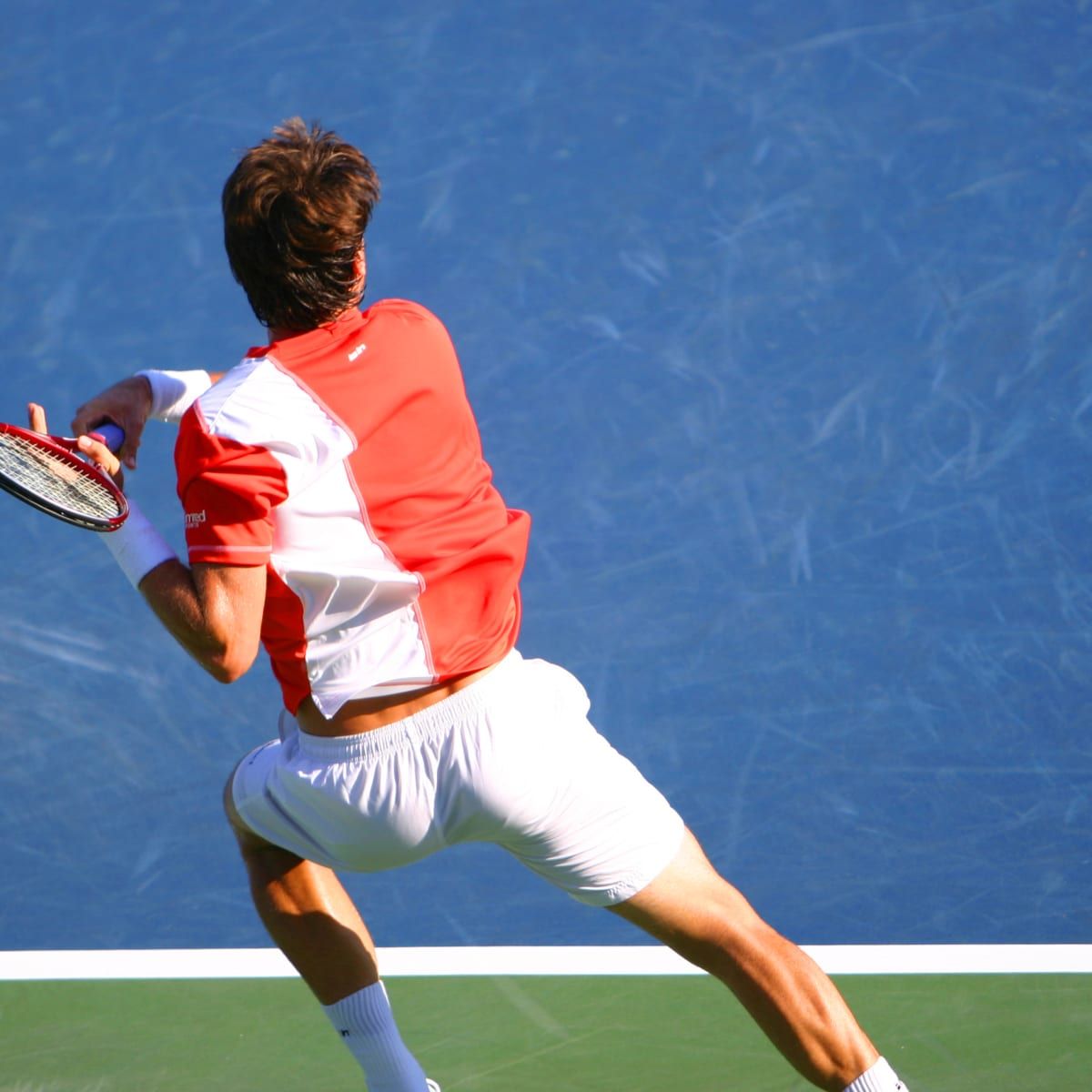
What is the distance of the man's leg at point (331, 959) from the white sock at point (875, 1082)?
65cm

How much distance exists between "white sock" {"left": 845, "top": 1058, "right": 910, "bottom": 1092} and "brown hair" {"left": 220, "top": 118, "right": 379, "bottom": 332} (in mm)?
1193

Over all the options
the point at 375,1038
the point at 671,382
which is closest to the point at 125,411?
the point at 375,1038

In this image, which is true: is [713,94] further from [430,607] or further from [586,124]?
[430,607]

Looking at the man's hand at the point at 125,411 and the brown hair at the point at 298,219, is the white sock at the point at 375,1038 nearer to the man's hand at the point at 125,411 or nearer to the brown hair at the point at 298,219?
the man's hand at the point at 125,411

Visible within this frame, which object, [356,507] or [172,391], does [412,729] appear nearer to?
[356,507]

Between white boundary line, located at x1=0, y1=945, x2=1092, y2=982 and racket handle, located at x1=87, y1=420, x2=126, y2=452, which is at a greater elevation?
racket handle, located at x1=87, y1=420, x2=126, y2=452

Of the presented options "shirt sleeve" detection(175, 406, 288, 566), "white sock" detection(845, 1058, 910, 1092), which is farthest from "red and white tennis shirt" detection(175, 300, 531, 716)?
"white sock" detection(845, 1058, 910, 1092)

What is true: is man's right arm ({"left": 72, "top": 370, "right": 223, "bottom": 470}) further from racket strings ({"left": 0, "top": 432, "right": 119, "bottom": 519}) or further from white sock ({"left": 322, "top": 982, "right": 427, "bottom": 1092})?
white sock ({"left": 322, "top": 982, "right": 427, "bottom": 1092})

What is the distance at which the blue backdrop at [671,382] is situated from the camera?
→ 136 inches

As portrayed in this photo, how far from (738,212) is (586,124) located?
0.45 meters

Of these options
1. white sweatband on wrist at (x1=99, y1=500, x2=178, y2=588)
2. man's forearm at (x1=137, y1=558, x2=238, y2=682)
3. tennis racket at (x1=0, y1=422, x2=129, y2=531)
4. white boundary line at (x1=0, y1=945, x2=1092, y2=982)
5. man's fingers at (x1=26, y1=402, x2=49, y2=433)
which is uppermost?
man's fingers at (x1=26, y1=402, x2=49, y2=433)

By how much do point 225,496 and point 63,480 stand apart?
30 centimetres

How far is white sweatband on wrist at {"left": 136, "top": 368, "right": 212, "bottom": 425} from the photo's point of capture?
2131 mm

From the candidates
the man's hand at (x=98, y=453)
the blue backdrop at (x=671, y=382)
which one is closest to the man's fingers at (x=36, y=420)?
the man's hand at (x=98, y=453)
